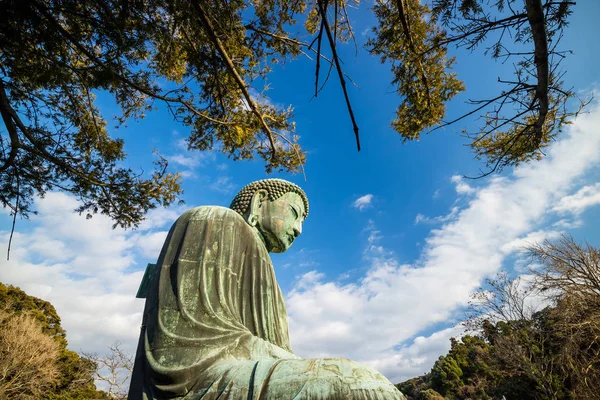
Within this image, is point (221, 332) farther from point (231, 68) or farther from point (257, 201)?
point (231, 68)

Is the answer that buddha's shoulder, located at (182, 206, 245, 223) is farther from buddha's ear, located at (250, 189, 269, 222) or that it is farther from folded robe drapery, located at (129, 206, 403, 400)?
buddha's ear, located at (250, 189, 269, 222)

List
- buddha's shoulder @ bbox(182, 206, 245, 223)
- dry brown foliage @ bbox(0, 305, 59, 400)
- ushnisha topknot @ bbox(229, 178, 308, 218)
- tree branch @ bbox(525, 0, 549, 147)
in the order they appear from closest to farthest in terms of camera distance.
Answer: tree branch @ bbox(525, 0, 549, 147) → buddha's shoulder @ bbox(182, 206, 245, 223) → ushnisha topknot @ bbox(229, 178, 308, 218) → dry brown foliage @ bbox(0, 305, 59, 400)

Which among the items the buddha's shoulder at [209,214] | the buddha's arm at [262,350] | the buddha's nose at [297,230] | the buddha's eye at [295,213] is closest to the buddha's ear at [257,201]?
the buddha's eye at [295,213]

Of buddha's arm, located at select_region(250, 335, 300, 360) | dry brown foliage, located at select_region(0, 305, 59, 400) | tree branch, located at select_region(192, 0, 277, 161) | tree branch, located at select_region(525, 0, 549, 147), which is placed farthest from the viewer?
dry brown foliage, located at select_region(0, 305, 59, 400)

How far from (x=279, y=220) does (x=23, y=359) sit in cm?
1726

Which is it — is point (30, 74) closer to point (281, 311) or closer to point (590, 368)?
point (281, 311)

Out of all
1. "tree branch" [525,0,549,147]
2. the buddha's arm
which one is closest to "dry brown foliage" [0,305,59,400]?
the buddha's arm

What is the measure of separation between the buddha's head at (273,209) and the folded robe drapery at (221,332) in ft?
1.26

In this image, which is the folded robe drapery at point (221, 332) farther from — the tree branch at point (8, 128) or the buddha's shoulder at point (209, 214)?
the tree branch at point (8, 128)

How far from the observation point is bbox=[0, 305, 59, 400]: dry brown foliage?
14703mm

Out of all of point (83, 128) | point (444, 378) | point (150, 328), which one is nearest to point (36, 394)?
point (83, 128)

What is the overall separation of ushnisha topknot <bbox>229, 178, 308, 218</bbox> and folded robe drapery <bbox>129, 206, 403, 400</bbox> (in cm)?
61

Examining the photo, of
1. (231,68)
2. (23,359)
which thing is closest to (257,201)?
(231,68)

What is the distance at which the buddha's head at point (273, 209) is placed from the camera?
3420mm
